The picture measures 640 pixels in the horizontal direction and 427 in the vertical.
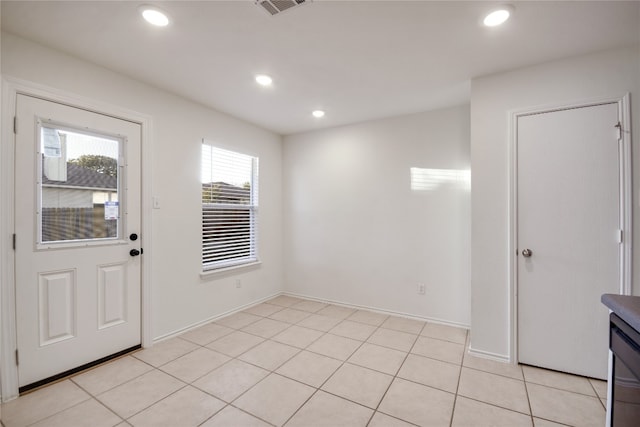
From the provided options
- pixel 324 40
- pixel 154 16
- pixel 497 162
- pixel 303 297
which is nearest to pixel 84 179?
pixel 154 16

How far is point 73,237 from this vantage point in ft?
7.48

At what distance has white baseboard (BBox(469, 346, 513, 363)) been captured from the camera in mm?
2477

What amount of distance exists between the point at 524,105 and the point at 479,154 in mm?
509

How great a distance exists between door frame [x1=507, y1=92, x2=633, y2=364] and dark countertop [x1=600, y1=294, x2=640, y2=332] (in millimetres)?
1245

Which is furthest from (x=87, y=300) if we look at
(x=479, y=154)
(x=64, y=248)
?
(x=479, y=154)

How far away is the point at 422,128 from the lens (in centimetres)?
347

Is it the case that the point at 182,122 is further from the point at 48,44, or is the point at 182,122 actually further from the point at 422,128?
the point at 422,128

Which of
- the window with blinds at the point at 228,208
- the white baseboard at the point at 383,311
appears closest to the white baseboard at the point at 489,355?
the white baseboard at the point at 383,311

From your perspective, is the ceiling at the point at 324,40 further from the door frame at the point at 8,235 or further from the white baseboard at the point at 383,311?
the white baseboard at the point at 383,311

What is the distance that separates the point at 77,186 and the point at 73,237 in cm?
41

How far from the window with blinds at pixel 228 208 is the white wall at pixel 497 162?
283 cm

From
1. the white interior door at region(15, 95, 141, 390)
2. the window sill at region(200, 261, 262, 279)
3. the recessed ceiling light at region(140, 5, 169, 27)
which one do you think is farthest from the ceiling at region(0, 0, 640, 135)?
the window sill at region(200, 261, 262, 279)

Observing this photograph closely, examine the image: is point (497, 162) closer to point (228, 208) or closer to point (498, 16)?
point (498, 16)

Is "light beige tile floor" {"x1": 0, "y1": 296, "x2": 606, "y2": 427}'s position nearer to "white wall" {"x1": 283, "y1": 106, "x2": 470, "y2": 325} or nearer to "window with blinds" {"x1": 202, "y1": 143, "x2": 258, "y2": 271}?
"white wall" {"x1": 283, "y1": 106, "x2": 470, "y2": 325}
